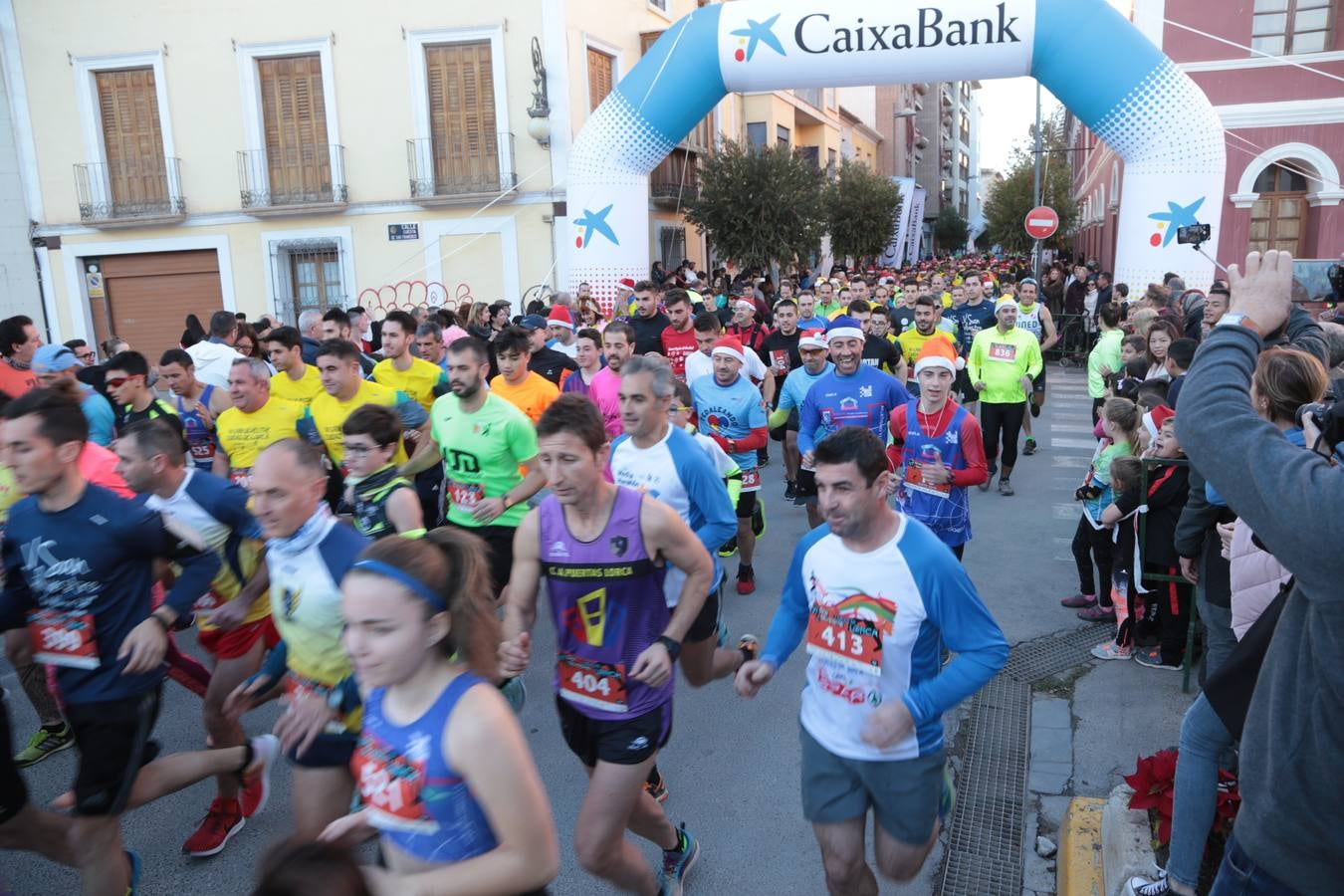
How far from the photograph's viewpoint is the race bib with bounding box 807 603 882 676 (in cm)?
298

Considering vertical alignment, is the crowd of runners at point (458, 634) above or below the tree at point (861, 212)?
below

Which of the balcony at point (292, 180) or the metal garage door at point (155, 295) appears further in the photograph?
the metal garage door at point (155, 295)

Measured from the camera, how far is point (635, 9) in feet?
69.4

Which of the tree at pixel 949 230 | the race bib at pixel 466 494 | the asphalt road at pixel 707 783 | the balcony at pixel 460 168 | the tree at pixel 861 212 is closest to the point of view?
the asphalt road at pixel 707 783

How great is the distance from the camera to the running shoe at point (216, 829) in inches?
161

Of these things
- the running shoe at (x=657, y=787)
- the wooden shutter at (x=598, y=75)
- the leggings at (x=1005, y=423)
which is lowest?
the running shoe at (x=657, y=787)

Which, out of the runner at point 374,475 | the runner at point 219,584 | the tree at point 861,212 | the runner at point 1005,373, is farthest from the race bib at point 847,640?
the tree at point 861,212

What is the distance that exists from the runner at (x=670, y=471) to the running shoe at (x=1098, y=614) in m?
3.09

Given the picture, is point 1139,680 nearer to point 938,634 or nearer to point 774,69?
point 938,634

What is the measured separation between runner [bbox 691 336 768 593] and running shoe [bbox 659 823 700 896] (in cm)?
311

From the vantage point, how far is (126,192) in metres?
19.8

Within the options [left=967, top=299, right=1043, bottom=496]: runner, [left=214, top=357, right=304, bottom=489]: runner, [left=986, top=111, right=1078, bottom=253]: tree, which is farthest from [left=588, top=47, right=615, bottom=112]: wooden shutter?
[left=986, top=111, right=1078, bottom=253]: tree

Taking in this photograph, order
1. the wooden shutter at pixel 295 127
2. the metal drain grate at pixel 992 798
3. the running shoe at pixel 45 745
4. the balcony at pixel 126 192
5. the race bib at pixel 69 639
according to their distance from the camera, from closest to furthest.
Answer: the race bib at pixel 69 639 < the metal drain grate at pixel 992 798 < the running shoe at pixel 45 745 < the wooden shutter at pixel 295 127 < the balcony at pixel 126 192

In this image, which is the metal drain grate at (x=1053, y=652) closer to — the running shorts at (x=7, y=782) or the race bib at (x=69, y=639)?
the race bib at (x=69, y=639)
